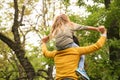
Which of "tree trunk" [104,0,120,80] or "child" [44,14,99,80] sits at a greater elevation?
"child" [44,14,99,80]

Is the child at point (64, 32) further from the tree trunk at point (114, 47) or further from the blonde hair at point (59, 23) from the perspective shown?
the tree trunk at point (114, 47)

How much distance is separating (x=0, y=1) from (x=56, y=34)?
25.3 m

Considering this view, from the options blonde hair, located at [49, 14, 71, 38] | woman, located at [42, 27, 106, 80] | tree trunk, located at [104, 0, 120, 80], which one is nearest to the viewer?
woman, located at [42, 27, 106, 80]

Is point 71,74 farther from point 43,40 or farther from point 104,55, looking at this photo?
point 104,55

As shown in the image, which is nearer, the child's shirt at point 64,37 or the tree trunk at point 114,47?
the child's shirt at point 64,37

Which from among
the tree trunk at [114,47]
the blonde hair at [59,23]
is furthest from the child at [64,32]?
the tree trunk at [114,47]

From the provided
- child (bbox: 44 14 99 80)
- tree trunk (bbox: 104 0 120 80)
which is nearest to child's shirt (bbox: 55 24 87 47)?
child (bbox: 44 14 99 80)

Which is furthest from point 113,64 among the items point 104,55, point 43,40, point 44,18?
point 44,18

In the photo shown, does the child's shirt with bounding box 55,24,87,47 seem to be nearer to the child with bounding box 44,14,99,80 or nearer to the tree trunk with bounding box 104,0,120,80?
the child with bounding box 44,14,99,80

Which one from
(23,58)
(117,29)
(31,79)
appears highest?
(117,29)

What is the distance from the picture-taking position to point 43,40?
17.5 ft

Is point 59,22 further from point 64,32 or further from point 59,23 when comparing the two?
point 64,32

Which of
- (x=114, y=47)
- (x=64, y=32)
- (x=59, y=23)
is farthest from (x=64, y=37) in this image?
(x=114, y=47)

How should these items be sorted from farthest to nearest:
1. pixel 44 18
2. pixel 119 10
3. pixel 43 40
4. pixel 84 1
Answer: pixel 44 18
pixel 84 1
pixel 119 10
pixel 43 40
